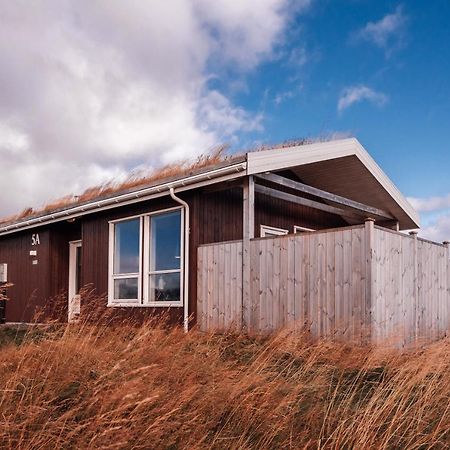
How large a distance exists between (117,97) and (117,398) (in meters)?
10.2

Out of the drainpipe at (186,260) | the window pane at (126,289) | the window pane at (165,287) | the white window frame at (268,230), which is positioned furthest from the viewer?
the white window frame at (268,230)

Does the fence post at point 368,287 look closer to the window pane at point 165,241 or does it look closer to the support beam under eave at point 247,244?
the support beam under eave at point 247,244

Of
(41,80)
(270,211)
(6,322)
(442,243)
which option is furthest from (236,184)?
(6,322)

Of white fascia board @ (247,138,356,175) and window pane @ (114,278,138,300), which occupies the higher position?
white fascia board @ (247,138,356,175)

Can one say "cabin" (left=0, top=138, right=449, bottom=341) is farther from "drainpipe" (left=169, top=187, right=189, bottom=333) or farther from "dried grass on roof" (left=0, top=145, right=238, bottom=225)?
"dried grass on roof" (left=0, top=145, right=238, bottom=225)

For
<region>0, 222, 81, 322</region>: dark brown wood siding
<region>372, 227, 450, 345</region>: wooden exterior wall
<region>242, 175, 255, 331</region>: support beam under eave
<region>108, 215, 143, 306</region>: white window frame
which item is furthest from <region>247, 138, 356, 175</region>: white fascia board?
<region>0, 222, 81, 322</region>: dark brown wood siding

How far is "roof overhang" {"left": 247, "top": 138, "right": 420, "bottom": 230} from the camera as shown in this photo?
7.97 m

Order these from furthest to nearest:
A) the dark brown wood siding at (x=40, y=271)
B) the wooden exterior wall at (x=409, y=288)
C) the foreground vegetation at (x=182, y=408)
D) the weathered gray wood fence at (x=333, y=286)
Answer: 1. the dark brown wood siding at (x=40, y=271)
2. the wooden exterior wall at (x=409, y=288)
3. the weathered gray wood fence at (x=333, y=286)
4. the foreground vegetation at (x=182, y=408)

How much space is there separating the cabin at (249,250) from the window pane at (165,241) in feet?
0.07

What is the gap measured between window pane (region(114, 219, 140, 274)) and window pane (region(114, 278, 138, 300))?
0.20 m

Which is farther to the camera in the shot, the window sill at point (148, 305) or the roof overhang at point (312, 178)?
the window sill at point (148, 305)

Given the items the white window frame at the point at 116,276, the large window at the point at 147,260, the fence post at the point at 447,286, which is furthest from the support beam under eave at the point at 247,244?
the fence post at the point at 447,286

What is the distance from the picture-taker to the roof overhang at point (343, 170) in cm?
797

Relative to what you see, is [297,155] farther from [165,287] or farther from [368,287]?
[165,287]
